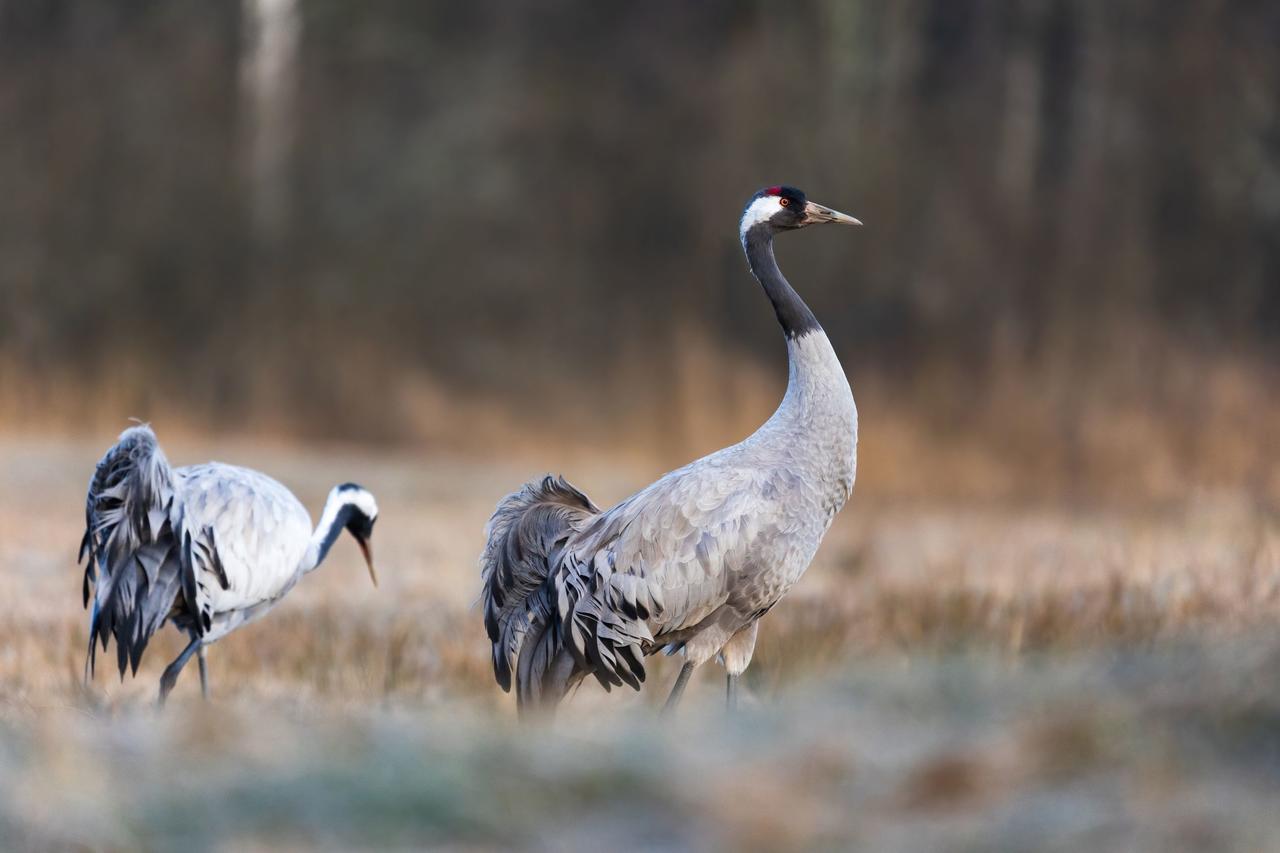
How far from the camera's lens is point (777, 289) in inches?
215

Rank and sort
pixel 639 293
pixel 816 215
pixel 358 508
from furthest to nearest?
1. pixel 639 293
2. pixel 358 508
3. pixel 816 215

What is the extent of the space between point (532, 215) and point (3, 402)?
6.38 meters

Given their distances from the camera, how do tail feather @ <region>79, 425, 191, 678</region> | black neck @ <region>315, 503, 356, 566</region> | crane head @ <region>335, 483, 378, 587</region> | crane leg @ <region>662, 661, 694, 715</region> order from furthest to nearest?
crane head @ <region>335, 483, 378, 587</region> < black neck @ <region>315, 503, 356, 566</region> < tail feather @ <region>79, 425, 191, 678</region> < crane leg @ <region>662, 661, 694, 715</region>

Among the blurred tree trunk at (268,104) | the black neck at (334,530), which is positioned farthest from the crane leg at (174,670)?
the blurred tree trunk at (268,104)

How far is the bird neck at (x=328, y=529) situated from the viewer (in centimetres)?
618

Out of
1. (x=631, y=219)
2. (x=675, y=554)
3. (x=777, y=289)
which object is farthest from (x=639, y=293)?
(x=675, y=554)

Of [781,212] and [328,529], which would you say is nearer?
[781,212]

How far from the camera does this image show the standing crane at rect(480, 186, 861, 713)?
15.9ft

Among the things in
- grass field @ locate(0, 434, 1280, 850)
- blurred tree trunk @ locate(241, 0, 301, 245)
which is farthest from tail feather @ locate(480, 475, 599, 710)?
blurred tree trunk @ locate(241, 0, 301, 245)

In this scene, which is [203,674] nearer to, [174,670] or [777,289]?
[174,670]

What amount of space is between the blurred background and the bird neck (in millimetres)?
332

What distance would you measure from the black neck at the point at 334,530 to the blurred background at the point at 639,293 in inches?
13.6

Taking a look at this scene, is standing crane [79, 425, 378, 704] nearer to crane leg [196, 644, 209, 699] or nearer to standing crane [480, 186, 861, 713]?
crane leg [196, 644, 209, 699]

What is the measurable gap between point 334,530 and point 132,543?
1292mm
